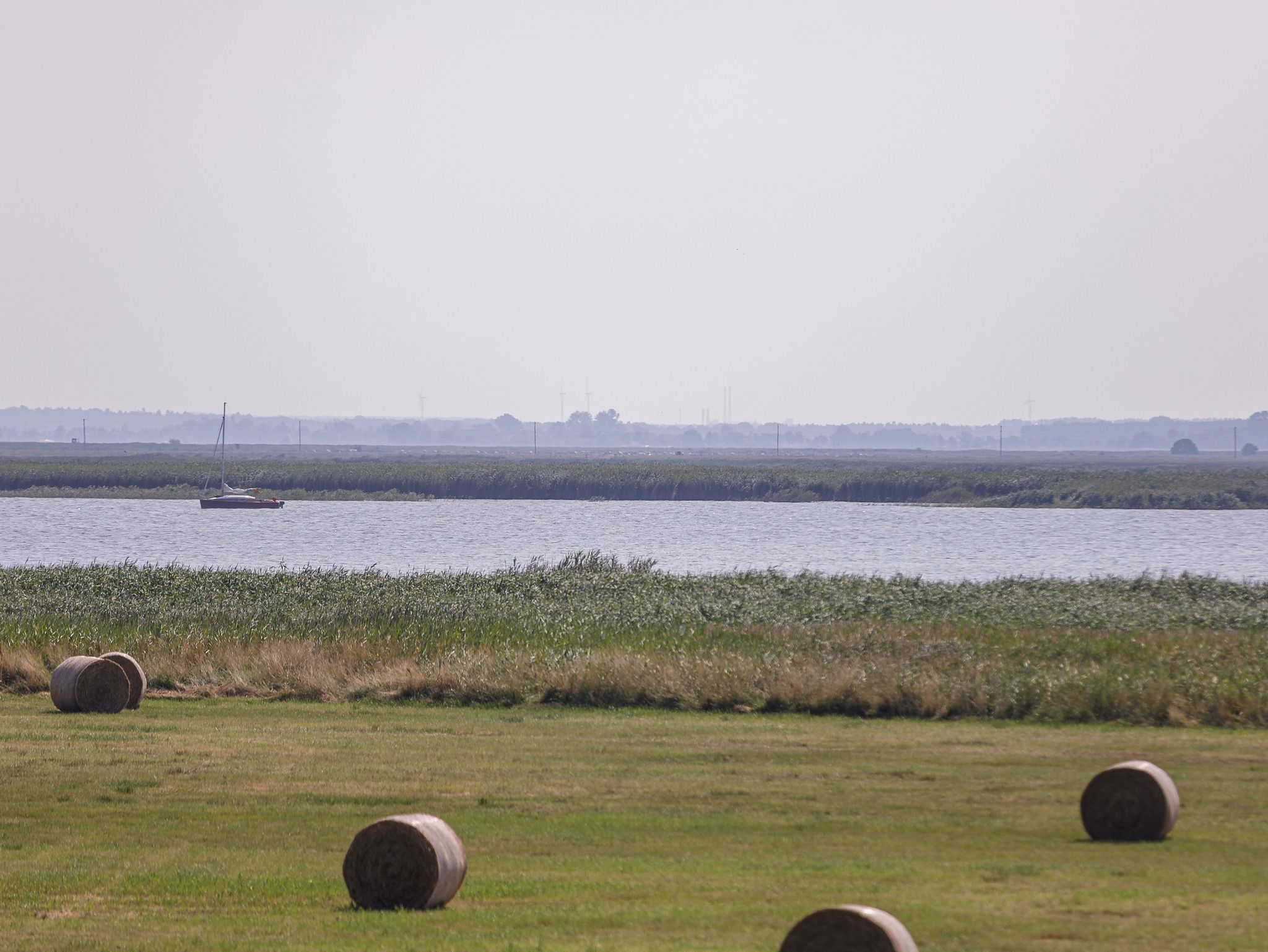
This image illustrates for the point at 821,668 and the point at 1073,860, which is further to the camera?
the point at 821,668

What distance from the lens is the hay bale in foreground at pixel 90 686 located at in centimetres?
2502

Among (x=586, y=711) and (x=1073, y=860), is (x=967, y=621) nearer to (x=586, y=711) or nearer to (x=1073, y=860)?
(x=586, y=711)

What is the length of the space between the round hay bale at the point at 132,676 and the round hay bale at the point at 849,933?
1816cm

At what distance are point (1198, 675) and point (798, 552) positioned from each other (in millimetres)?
57102

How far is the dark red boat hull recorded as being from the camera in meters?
120

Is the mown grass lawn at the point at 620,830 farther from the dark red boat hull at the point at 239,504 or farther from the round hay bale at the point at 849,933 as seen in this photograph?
the dark red boat hull at the point at 239,504

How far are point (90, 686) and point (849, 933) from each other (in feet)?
60.4

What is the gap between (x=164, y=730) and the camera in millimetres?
23344

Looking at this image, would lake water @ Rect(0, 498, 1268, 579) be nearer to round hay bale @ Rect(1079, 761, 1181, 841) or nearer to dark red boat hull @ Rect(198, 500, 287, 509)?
dark red boat hull @ Rect(198, 500, 287, 509)

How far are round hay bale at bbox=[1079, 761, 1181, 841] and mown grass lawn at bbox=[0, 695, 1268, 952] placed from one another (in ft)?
0.65

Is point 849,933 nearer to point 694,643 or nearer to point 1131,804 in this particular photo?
point 1131,804

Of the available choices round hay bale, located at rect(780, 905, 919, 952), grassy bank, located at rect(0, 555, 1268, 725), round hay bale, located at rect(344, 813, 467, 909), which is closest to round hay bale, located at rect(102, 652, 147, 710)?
grassy bank, located at rect(0, 555, 1268, 725)

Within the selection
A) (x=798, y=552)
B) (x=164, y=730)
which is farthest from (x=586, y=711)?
(x=798, y=552)

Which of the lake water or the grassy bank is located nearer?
the grassy bank
